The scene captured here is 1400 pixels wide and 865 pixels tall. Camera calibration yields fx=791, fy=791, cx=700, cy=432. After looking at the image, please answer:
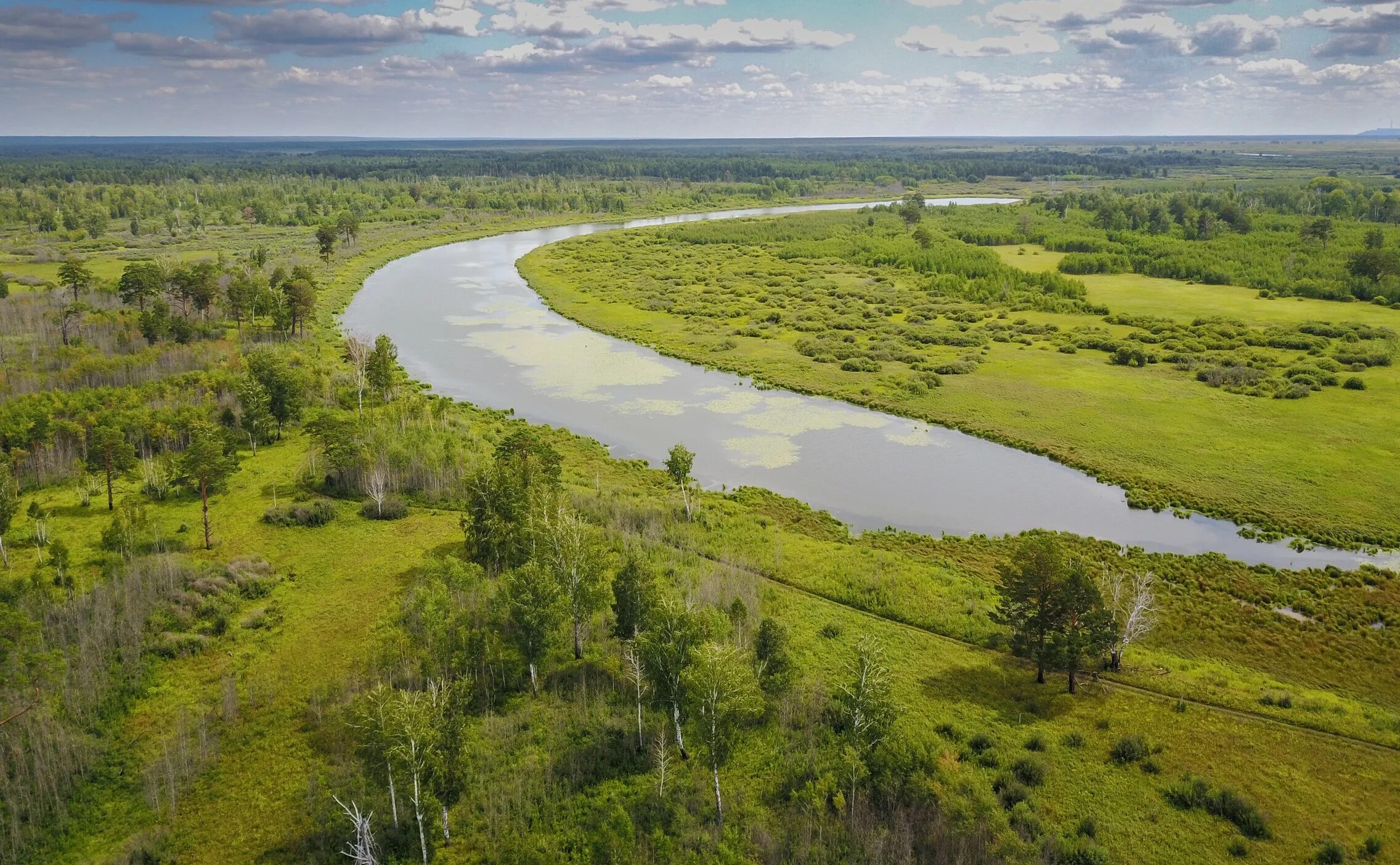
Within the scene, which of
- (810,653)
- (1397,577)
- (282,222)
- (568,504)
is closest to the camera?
(810,653)

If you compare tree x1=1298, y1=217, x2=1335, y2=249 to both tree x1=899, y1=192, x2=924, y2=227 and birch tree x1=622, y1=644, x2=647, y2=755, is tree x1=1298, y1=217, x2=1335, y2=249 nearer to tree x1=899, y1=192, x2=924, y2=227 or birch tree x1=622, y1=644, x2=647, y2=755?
tree x1=899, y1=192, x2=924, y2=227

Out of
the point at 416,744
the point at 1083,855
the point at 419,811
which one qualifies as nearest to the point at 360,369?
the point at 416,744

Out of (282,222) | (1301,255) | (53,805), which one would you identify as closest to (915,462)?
(53,805)

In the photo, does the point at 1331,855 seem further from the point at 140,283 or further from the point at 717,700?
the point at 140,283

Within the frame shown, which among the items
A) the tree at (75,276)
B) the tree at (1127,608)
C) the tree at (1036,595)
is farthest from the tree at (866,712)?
the tree at (75,276)

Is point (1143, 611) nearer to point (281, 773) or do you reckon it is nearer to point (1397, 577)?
point (1397, 577)

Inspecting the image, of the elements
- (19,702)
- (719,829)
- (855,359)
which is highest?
(855,359)

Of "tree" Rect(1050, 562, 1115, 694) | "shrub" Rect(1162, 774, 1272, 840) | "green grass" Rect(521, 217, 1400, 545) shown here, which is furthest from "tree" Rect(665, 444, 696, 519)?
"shrub" Rect(1162, 774, 1272, 840)
